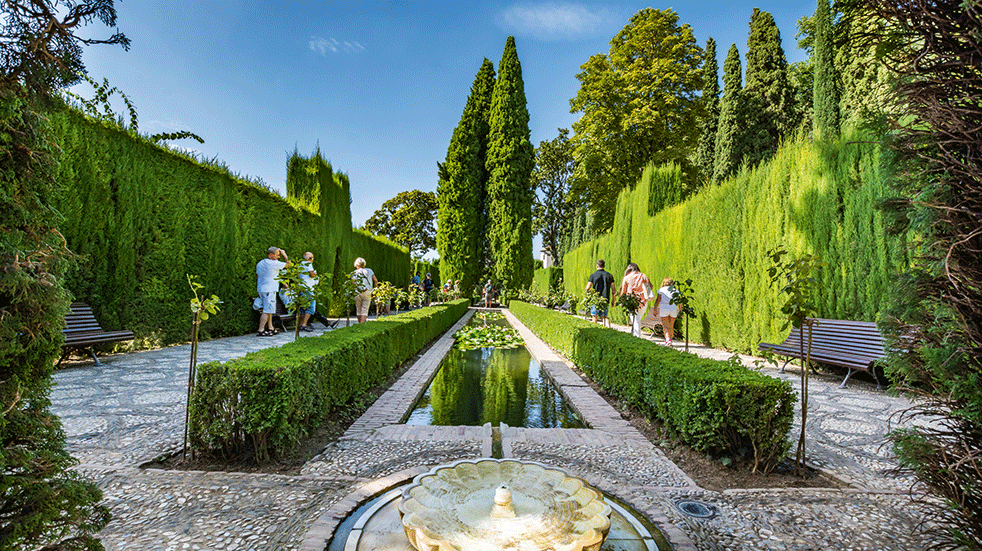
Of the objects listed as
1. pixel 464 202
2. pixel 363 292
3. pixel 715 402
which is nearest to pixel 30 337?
pixel 715 402

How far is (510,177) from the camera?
2294 cm

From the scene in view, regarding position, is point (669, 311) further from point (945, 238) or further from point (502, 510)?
point (502, 510)

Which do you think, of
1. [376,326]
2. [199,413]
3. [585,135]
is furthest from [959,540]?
[585,135]

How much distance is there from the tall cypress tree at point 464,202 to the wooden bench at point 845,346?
1858cm

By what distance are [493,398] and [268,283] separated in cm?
636

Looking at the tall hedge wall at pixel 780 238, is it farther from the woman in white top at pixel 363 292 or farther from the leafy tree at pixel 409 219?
the leafy tree at pixel 409 219

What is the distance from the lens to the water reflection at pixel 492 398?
168 inches

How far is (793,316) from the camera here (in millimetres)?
3076

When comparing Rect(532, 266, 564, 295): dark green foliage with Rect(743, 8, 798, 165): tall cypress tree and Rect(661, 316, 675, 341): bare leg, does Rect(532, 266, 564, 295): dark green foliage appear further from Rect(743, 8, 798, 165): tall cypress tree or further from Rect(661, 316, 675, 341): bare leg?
Rect(661, 316, 675, 341): bare leg

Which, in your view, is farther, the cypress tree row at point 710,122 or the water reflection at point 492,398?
the cypress tree row at point 710,122

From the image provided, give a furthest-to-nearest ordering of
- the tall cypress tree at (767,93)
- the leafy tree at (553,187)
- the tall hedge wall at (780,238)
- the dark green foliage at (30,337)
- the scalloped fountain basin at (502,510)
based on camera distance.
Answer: the leafy tree at (553,187), the tall cypress tree at (767,93), the tall hedge wall at (780,238), the scalloped fountain basin at (502,510), the dark green foliage at (30,337)

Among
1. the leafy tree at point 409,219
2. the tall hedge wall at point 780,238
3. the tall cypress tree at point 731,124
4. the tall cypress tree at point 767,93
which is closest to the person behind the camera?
the tall hedge wall at point 780,238

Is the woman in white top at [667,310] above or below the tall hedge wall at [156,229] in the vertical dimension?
below

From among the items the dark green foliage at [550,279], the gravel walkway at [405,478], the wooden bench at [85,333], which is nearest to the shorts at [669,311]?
the gravel walkway at [405,478]
